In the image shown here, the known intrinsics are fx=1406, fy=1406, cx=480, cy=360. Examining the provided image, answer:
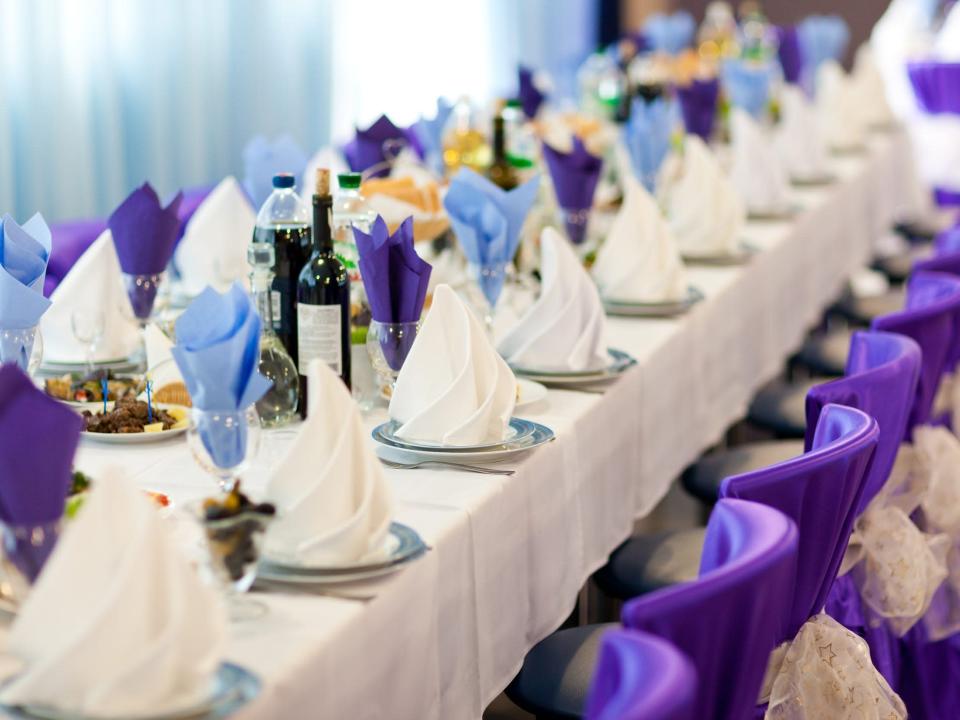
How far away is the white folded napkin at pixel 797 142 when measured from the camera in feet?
16.4

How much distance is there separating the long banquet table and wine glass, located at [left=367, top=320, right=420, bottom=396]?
0.08m

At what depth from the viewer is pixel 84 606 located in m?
1.27

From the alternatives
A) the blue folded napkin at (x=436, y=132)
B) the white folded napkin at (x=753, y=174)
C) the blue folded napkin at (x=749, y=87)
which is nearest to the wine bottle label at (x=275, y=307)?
the blue folded napkin at (x=436, y=132)

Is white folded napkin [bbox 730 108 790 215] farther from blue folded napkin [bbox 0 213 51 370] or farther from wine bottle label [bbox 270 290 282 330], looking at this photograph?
blue folded napkin [bbox 0 213 51 370]

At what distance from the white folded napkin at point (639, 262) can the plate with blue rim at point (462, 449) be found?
39.3 inches

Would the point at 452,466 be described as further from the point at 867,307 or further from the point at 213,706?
the point at 867,307

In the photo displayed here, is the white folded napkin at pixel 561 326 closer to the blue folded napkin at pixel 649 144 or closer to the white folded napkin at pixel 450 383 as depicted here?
the white folded napkin at pixel 450 383

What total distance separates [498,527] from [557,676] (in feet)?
0.99

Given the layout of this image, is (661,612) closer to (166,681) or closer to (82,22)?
(166,681)

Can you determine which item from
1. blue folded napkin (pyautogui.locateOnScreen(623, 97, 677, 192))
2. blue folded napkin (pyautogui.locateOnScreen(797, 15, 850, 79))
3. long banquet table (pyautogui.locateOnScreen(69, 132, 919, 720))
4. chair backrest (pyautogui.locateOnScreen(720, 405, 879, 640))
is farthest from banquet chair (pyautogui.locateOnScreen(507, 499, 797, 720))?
blue folded napkin (pyautogui.locateOnScreen(797, 15, 850, 79))

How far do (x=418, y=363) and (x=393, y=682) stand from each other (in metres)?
0.59

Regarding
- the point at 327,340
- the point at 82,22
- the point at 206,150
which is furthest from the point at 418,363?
the point at 206,150

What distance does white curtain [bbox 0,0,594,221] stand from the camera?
14.6 ft

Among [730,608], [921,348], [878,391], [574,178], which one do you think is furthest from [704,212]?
[730,608]
